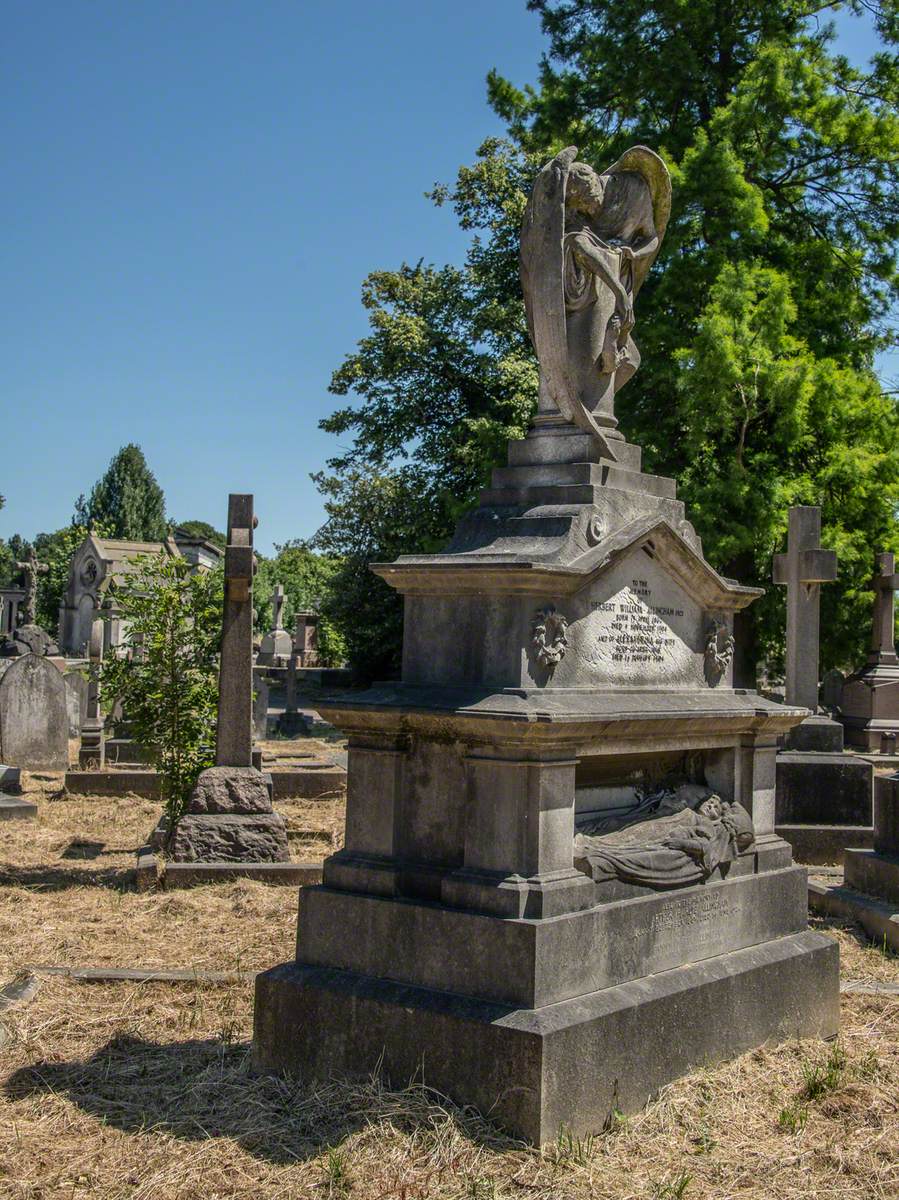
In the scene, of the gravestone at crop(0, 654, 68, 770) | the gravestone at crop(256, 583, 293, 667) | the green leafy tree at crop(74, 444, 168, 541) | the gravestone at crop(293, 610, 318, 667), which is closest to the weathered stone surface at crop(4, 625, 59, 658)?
the gravestone at crop(0, 654, 68, 770)

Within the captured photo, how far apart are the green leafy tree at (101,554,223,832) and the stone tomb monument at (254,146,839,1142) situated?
4895mm

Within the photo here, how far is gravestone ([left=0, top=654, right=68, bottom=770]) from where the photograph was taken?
51.5 feet

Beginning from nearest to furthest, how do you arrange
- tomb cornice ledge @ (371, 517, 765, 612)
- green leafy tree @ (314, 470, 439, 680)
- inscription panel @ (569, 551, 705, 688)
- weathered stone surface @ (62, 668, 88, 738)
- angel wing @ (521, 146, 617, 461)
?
tomb cornice ledge @ (371, 517, 765, 612) → inscription panel @ (569, 551, 705, 688) → angel wing @ (521, 146, 617, 461) → weathered stone surface @ (62, 668, 88, 738) → green leafy tree @ (314, 470, 439, 680)

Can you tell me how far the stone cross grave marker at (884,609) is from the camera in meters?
17.2

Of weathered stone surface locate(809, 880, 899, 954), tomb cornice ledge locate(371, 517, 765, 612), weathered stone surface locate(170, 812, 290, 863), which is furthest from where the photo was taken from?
weathered stone surface locate(170, 812, 290, 863)

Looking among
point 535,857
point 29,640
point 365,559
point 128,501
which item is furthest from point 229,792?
point 128,501

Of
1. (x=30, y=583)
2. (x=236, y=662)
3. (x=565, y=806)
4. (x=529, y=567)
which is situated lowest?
(x=565, y=806)

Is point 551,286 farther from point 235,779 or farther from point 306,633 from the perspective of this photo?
point 306,633

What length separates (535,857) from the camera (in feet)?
14.6

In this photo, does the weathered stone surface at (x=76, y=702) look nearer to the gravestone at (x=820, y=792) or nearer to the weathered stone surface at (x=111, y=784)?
the weathered stone surface at (x=111, y=784)

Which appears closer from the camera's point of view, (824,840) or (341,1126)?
(341,1126)

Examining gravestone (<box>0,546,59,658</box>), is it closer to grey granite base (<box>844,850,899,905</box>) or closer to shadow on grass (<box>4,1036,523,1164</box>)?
grey granite base (<box>844,850,899,905</box>)

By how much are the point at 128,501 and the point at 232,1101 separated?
232 feet

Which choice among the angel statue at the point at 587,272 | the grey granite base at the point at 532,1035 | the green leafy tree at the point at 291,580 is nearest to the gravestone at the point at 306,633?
the green leafy tree at the point at 291,580
